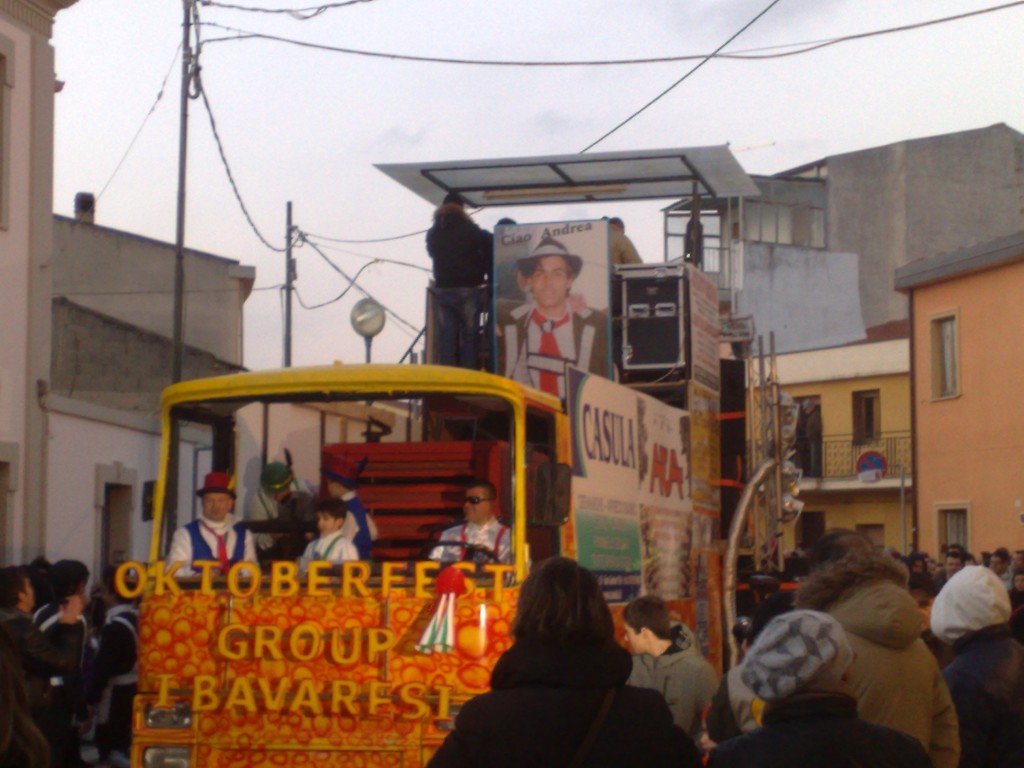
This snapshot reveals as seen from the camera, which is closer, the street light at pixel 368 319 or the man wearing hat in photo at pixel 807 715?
the man wearing hat in photo at pixel 807 715

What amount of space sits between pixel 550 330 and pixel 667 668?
5.17 metres

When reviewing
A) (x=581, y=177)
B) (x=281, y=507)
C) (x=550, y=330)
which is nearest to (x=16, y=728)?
(x=281, y=507)

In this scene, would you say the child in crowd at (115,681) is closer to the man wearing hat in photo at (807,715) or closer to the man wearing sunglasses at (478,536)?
the man wearing sunglasses at (478,536)

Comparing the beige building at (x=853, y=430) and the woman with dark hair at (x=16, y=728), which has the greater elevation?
the beige building at (x=853, y=430)

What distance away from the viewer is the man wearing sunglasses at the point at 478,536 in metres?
8.57

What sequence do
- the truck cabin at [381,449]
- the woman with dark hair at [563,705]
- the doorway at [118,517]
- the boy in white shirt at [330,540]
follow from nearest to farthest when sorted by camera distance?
the woman with dark hair at [563,705], the boy in white shirt at [330,540], the truck cabin at [381,449], the doorway at [118,517]

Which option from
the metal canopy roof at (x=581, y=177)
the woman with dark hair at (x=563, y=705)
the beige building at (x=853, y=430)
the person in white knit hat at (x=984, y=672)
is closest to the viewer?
the woman with dark hair at (x=563, y=705)

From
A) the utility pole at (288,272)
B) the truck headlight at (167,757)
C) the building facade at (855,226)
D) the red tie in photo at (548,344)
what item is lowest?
the truck headlight at (167,757)

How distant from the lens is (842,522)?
4412 cm

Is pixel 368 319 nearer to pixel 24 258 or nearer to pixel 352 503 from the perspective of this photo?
pixel 24 258

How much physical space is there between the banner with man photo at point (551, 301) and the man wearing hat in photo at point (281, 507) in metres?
2.52

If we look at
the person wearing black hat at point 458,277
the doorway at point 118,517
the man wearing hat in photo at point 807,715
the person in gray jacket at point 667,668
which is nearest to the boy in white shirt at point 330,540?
the person in gray jacket at point 667,668

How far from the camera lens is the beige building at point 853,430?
138 feet

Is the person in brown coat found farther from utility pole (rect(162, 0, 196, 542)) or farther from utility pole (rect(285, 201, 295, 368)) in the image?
utility pole (rect(285, 201, 295, 368))
